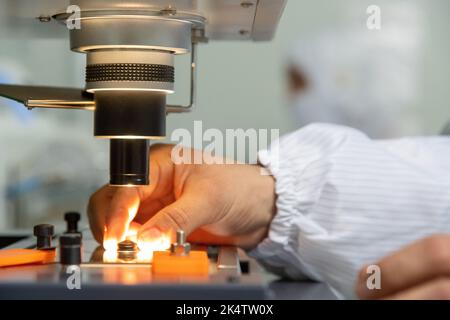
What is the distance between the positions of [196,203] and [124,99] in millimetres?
196

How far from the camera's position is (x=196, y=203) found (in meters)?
0.77

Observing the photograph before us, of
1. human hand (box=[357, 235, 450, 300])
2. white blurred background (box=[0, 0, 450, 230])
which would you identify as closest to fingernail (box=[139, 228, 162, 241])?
human hand (box=[357, 235, 450, 300])

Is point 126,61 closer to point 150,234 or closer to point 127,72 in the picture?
point 127,72

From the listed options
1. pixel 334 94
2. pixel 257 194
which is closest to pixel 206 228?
pixel 257 194

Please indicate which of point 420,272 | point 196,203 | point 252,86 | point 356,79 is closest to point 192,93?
point 196,203

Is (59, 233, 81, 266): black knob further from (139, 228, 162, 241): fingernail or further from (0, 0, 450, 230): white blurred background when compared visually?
(0, 0, 450, 230): white blurred background

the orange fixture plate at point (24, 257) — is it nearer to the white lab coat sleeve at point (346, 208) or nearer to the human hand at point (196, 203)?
the human hand at point (196, 203)

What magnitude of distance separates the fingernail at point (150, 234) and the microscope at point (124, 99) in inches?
1.0

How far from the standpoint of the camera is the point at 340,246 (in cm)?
85

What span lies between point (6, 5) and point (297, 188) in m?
0.39

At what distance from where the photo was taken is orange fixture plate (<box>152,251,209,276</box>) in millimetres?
556

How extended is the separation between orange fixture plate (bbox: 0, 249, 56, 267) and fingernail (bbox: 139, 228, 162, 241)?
0.08 meters

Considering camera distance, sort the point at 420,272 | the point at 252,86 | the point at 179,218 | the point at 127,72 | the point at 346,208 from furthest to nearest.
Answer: the point at 252,86 → the point at 346,208 → the point at 179,218 → the point at 127,72 → the point at 420,272
